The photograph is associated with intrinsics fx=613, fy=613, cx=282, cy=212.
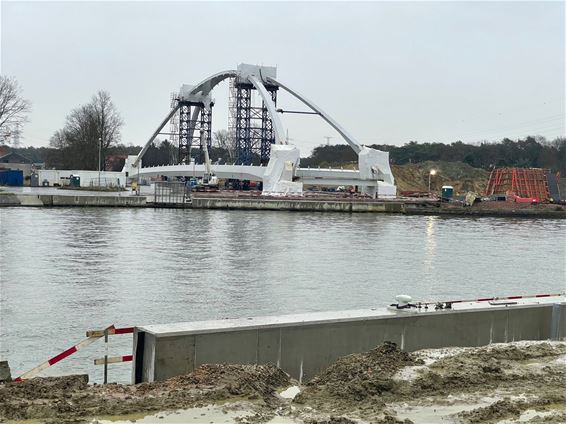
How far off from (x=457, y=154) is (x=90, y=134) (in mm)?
103784

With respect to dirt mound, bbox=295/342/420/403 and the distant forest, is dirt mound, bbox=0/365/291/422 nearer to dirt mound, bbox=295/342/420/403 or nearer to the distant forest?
dirt mound, bbox=295/342/420/403

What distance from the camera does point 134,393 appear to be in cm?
714

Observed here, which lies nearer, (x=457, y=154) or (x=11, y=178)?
(x=11, y=178)

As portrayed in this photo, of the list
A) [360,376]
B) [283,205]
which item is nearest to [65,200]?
[283,205]

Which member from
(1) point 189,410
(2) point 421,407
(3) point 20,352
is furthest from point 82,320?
(2) point 421,407

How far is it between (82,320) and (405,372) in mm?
9467

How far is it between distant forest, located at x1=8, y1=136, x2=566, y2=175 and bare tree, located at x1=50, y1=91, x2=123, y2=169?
129 feet

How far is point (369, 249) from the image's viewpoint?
3384 centimetres

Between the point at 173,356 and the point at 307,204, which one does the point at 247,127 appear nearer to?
the point at 307,204

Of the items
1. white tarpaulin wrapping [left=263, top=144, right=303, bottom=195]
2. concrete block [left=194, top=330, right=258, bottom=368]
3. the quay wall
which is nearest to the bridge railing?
the quay wall

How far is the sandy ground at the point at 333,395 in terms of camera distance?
6.52 metres

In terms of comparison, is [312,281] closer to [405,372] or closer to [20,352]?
[20,352]

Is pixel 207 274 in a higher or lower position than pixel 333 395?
lower

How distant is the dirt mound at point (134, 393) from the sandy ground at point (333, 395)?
0.01m
